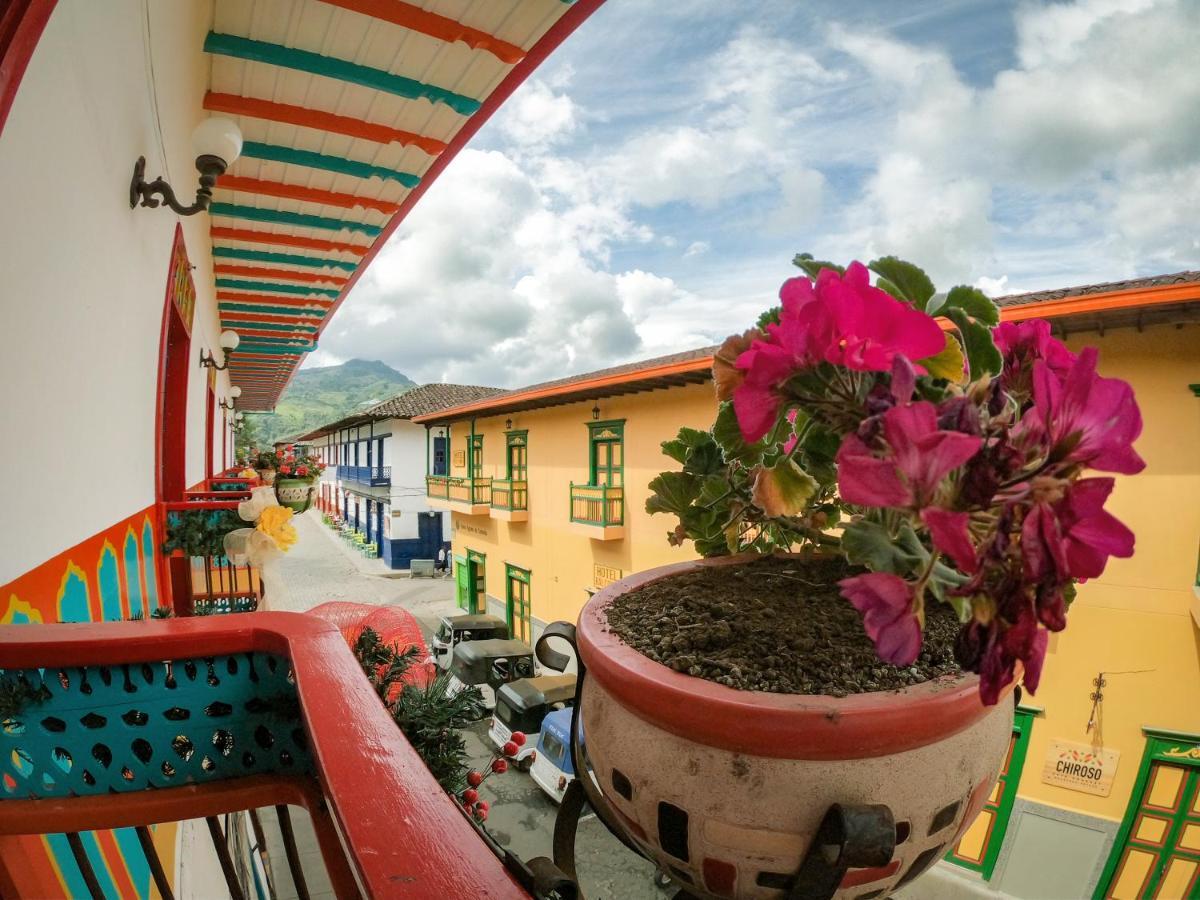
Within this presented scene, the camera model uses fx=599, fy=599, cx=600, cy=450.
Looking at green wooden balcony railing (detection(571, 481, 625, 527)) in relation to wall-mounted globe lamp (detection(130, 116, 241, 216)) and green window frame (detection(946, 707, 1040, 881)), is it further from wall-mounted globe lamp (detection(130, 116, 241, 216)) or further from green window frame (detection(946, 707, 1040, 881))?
wall-mounted globe lamp (detection(130, 116, 241, 216))

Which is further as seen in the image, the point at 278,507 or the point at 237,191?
the point at 237,191

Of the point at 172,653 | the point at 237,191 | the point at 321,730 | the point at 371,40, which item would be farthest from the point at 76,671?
the point at 237,191

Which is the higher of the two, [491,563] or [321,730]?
[321,730]

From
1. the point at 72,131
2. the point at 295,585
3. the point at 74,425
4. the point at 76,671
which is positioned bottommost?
the point at 295,585

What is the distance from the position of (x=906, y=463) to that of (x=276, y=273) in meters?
7.00

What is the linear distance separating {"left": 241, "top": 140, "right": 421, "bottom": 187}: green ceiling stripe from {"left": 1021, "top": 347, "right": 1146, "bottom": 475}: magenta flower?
426 centimetres

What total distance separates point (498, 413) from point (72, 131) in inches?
500

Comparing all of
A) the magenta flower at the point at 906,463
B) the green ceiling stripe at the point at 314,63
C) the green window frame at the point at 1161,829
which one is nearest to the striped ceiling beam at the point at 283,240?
the green ceiling stripe at the point at 314,63

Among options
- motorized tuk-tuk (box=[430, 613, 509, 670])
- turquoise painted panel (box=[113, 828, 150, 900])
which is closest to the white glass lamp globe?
turquoise painted panel (box=[113, 828, 150, 900])

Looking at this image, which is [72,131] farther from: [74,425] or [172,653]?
[172,653]

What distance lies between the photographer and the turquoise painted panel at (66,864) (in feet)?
4.32

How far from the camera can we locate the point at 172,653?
113cm

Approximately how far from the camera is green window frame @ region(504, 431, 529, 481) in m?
13.2

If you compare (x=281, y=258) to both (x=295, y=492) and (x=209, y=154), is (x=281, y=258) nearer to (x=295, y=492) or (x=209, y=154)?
(x=295, y=492)
